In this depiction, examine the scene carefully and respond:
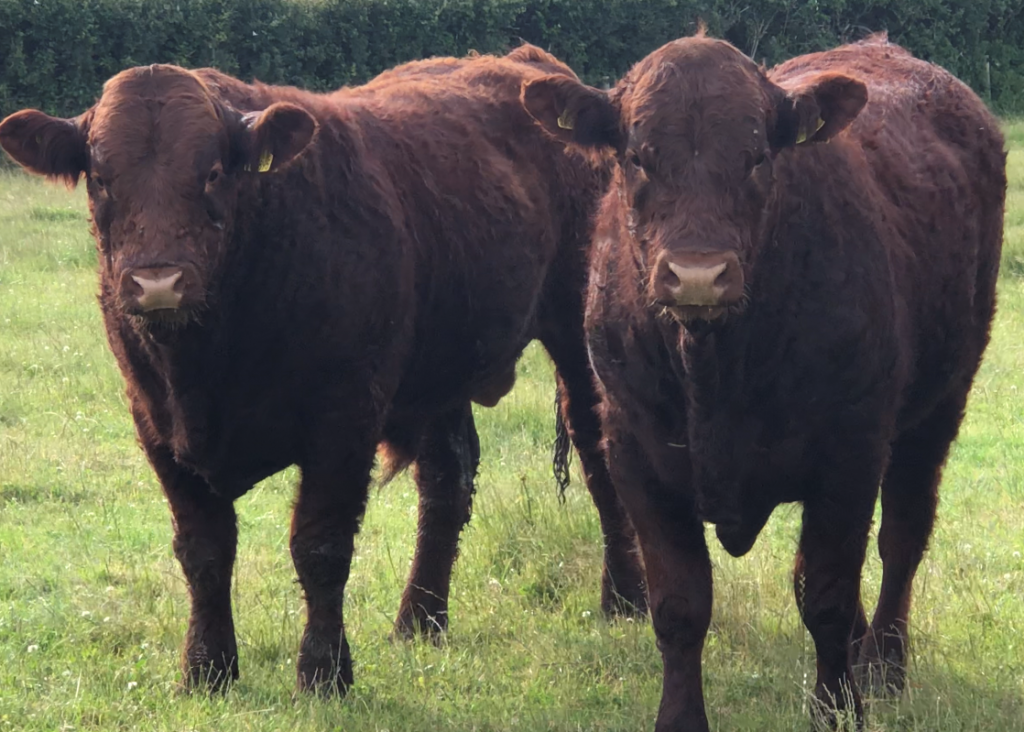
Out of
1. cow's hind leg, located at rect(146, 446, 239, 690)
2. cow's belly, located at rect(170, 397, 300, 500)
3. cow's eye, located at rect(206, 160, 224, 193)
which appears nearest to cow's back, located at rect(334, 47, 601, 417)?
cow's belly, located at rect(170, 397, 300, 500)

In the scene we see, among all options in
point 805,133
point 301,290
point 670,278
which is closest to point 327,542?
point 301,290

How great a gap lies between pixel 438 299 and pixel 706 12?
1903 centimetres

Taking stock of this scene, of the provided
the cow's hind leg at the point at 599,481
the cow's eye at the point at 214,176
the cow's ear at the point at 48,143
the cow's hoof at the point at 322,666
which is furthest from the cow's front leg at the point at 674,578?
the cow's ear at the point at 48,143

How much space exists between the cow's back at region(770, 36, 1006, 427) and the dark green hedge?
12.1 m

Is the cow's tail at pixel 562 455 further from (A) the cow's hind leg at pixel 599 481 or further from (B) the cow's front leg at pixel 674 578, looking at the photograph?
(B) the cow's front leg at pixel 674 578

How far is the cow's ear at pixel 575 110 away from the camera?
4.20m

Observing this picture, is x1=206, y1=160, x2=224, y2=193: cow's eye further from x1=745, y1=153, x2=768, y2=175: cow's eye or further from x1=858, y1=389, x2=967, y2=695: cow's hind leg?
x1=858, y1=389, x2=967, y2=695: cow's hind leg

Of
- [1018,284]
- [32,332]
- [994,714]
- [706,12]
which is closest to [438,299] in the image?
[994,714]

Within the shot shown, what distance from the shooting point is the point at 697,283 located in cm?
356

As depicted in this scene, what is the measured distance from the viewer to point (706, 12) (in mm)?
23438

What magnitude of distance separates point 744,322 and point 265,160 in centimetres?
161

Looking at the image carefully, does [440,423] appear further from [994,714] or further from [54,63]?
[54,63]

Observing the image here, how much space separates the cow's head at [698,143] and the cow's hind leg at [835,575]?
2.62ft

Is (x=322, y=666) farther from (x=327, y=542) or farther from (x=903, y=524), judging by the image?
(x=903, y=524)
